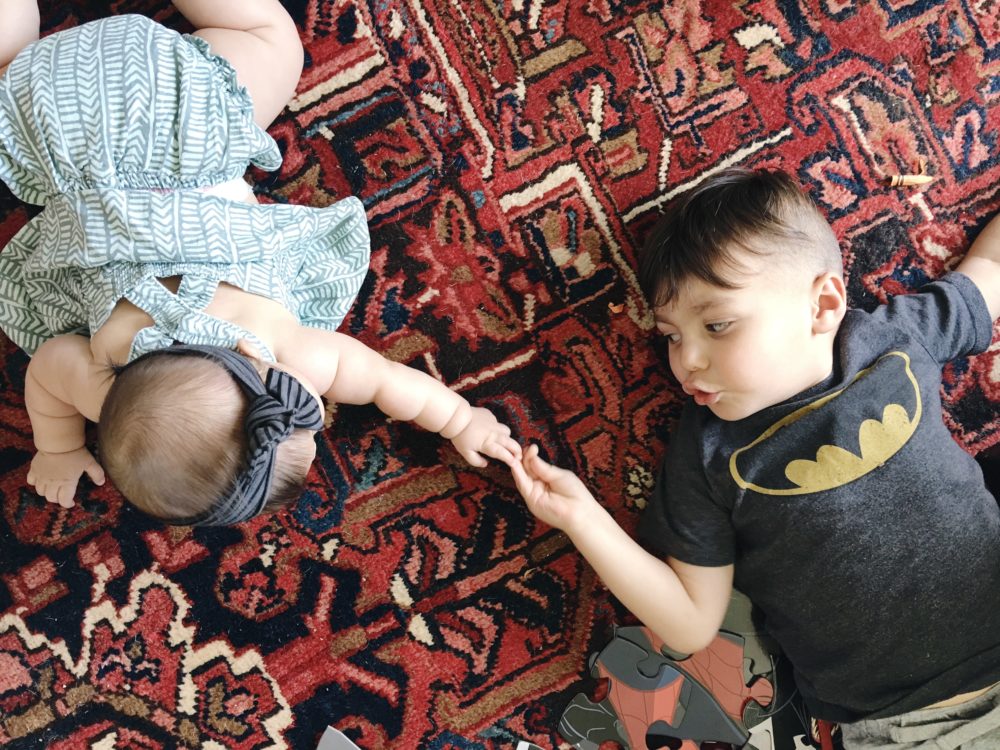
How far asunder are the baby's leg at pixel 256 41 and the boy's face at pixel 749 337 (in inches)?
23.4

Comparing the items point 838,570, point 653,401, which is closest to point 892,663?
point 838,570

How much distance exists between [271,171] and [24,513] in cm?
59

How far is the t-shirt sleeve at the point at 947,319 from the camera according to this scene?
1.03 m

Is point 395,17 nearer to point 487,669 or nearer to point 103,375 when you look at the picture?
point 103,375

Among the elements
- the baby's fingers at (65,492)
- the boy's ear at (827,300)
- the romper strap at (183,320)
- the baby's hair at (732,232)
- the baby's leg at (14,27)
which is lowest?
the boy's ear at (827,300)

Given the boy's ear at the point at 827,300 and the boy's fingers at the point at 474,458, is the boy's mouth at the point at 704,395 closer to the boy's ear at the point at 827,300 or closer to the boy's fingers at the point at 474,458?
the boy's ear at the point at 827,300

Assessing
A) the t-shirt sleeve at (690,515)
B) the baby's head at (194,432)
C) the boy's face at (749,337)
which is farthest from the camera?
the t-shirt sleeve at (690,515)

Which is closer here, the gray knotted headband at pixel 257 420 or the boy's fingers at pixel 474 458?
the gray knotted headband at pixel 257 420

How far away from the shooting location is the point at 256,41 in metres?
1.06

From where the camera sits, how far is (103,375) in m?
0.96

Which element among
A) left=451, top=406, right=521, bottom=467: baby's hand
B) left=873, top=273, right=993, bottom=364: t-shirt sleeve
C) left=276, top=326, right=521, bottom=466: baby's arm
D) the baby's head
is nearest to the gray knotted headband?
the baby's head

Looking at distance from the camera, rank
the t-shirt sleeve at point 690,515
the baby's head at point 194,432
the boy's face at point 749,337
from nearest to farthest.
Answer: the baby's head at point 194,432
the boy's face at point 749,337
the t-shirt sleeve at point 690,515

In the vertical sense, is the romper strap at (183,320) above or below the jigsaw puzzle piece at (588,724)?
above

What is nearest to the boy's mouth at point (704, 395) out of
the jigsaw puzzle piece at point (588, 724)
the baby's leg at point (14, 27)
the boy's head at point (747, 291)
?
the boy's head at point (747, 291)
